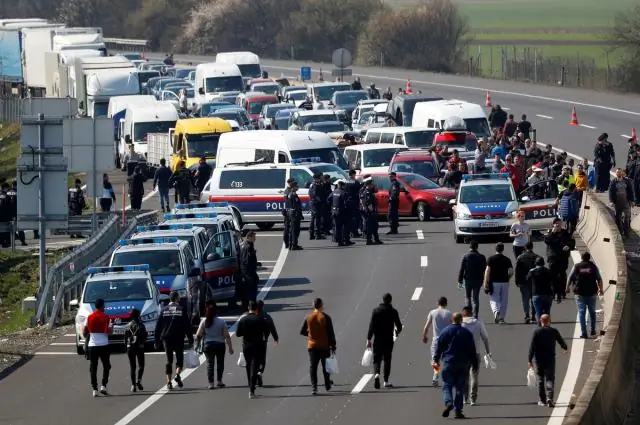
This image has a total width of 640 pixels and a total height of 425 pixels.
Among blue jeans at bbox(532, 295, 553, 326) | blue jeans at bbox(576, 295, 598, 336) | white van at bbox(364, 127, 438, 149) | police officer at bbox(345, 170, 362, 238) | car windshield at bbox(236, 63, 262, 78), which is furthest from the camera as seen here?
car windshield at bbox(236, 63, 262, 78)

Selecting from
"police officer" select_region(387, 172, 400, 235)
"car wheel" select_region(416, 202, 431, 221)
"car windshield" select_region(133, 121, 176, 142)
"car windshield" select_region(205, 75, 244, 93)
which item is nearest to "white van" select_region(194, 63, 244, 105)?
"car windshield" select_region(205, 75, 244, 93)

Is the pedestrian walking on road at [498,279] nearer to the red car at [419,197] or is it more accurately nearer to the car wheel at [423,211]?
the red car at [419,197]

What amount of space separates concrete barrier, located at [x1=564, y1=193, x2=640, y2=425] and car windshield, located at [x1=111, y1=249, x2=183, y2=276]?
7.58m

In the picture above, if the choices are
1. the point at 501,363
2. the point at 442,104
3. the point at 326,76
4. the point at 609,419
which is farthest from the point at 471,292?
the point at 326,76

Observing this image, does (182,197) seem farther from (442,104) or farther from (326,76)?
(326,76)

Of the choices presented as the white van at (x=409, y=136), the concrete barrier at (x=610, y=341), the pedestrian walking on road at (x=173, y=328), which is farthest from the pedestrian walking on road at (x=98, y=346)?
the white van at (x=409, y=136)

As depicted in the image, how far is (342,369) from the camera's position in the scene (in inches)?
993

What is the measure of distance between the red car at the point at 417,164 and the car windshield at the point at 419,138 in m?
5.48

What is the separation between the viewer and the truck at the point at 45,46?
8506cm

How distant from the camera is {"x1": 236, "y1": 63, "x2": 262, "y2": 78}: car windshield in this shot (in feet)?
273

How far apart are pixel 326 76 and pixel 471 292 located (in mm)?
65590

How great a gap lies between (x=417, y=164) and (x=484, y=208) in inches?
331

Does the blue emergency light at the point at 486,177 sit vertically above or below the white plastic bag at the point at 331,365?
above

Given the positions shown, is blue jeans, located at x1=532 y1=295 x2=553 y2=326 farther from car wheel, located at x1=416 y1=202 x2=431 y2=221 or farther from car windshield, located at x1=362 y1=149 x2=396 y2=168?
car windshield, located at x1=362 y1=149 x2=396 y2=168
